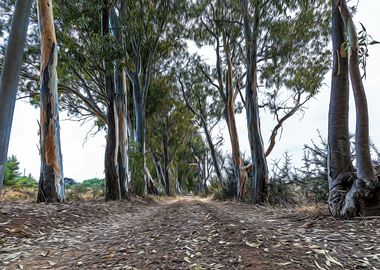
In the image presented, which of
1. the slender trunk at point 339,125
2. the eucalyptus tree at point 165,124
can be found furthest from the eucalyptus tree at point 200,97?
the slender trunk at point 339,125

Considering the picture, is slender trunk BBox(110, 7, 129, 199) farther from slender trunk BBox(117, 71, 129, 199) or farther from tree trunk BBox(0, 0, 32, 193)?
tree trunk BBox(0, 0, 32, 193)

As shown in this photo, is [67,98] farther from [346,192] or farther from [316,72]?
[346,192]

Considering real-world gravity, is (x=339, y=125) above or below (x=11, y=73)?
below

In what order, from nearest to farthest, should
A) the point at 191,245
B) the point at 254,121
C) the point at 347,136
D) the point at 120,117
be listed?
the point at 191,245, the point at 347,136, the point at 254,121, the point at 120,117

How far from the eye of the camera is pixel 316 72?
12367mm

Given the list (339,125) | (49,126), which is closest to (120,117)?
(49,126)

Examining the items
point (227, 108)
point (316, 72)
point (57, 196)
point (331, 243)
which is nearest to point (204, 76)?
point (227, 108)

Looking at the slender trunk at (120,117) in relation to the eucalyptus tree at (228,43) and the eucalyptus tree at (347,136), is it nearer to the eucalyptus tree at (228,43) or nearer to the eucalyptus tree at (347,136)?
the eucalyptus tree at (228,43)

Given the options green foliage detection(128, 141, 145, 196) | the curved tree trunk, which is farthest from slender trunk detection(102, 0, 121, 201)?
the curved tree trunk

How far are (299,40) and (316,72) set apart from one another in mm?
1854

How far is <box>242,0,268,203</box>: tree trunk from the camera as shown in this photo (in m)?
7.64

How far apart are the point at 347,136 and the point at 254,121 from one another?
12.7ft

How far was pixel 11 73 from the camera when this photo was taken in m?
2.45

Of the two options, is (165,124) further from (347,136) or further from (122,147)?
(347,136)
